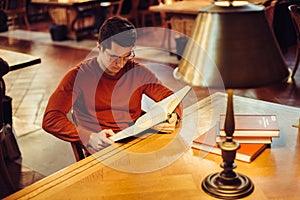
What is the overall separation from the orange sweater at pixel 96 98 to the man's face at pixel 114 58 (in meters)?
0.04

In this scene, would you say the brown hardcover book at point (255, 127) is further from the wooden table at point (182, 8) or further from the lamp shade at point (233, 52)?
the wooden table at point (182, 8)

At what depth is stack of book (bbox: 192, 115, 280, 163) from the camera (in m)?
1.77

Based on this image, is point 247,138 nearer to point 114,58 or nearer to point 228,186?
point 228,186

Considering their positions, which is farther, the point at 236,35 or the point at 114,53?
the point at 114,53

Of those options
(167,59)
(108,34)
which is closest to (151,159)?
(108,34)

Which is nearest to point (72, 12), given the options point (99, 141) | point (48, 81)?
point (48, 81)

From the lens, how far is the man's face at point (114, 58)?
7.06 ft

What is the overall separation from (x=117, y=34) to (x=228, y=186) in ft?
3.19

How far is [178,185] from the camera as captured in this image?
5.29 ft

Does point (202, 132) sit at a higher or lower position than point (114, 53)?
lower

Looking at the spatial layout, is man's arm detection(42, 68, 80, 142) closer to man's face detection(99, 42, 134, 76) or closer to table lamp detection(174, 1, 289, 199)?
man's face detection(99, 42, 134, 76)

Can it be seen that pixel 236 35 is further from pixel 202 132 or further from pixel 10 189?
pixel 10 189

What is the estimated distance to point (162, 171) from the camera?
67.7 inches

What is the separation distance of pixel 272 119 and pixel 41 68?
474cm
